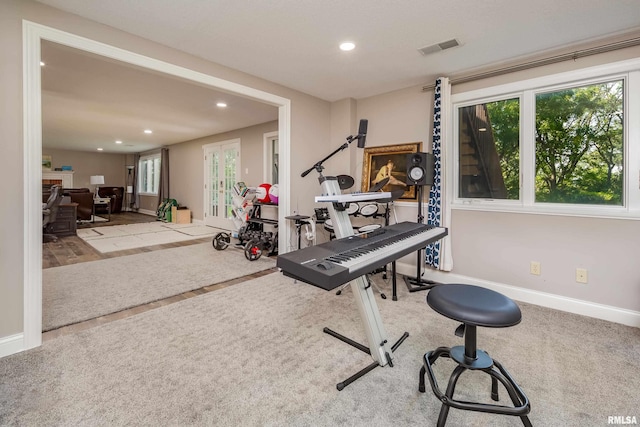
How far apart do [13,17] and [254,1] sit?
1.55 metres

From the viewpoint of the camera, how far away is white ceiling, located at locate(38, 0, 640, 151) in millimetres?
2109

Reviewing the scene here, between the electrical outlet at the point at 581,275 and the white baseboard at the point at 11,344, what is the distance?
14.3 feet

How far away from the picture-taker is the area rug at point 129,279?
8.67 ft

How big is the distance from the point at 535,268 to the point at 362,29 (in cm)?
271

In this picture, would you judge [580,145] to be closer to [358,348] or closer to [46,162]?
[358,348]

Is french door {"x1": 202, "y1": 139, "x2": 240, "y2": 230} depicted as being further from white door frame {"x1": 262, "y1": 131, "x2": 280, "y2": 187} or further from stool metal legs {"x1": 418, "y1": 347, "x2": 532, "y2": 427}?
stool metal legs {"x1": 418, "y1": 347, "x2": 532, "y2": 427}

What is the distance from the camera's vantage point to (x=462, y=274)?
334 centimetres

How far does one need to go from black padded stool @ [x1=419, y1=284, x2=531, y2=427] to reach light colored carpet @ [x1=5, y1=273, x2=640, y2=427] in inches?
7.1

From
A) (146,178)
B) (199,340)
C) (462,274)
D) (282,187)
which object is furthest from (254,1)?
(146,178)

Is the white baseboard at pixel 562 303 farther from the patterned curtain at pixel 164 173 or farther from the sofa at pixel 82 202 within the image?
the sofa at pixel 82 202

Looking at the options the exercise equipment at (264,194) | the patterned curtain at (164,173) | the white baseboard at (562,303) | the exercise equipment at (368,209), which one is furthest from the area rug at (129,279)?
the patterned curtain at (164,173)

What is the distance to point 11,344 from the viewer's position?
1.94m

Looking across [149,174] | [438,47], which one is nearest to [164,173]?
[149,174]

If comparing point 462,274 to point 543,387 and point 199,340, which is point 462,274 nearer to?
point 543,387
